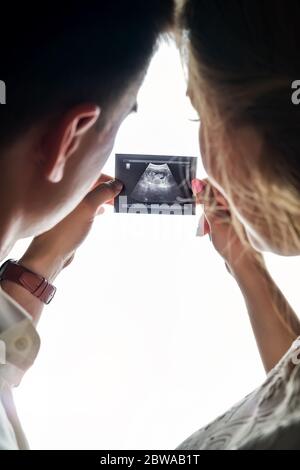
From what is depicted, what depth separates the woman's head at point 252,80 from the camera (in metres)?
0.87

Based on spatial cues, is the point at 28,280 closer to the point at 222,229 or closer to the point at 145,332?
the point at 145,332

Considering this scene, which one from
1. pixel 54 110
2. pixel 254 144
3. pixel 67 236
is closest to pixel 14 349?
pixel 67 236

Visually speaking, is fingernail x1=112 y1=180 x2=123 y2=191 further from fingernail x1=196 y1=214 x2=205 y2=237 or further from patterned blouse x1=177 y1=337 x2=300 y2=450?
patterned blouse x1=177 y1=337 x2=300 y2=450

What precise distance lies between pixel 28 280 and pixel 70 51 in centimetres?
42

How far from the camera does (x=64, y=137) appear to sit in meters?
0.86

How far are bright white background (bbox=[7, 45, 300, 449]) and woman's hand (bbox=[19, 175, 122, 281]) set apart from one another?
2 centimetres

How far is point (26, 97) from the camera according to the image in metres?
0.83

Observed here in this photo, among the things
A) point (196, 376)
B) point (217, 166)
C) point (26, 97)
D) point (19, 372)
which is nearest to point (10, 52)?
point (26, 97)

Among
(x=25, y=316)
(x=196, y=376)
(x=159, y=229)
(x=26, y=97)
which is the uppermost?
(x=26, y=97)

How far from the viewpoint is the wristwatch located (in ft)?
3.18

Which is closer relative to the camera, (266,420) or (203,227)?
(266,420)

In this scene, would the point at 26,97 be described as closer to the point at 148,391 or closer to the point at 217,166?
the point at 217,166

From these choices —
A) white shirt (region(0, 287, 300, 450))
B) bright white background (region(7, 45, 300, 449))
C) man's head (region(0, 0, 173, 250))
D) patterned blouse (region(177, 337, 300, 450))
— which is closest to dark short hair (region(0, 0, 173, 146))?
man's head (region(0, 0, 173, 250))
